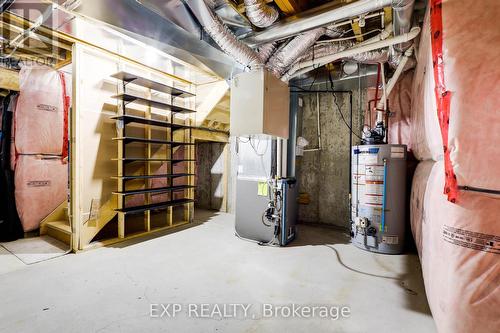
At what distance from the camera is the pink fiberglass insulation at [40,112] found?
11.3 feet

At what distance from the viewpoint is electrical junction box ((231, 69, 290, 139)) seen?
107 inches

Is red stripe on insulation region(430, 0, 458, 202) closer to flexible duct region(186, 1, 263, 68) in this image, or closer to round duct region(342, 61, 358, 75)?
flexible duct region(186, 1, 263, 68)

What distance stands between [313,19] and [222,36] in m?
0.92

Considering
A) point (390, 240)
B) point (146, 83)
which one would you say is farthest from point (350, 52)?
point (146, 83)

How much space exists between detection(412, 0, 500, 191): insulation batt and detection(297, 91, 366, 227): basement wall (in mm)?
2735

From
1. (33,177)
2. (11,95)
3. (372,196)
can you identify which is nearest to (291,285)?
(372,196)

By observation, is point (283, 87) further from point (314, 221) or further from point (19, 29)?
point (19, 29)

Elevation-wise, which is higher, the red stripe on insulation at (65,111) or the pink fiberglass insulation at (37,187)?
the red stripe on insulation at (65,111)

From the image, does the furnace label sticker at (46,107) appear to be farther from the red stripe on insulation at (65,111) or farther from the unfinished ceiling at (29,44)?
the unfinished ceiling at (29,44)

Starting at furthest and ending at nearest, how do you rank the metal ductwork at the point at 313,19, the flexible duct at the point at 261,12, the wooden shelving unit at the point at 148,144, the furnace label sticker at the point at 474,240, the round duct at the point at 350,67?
the round duct at the point at 350,67
the wooden shelving unit at the point at 148,144
the flexible duct at the point at 261,12
the metal ductwork at the point at 313,19
the furnace label sticker at the point at 474,240

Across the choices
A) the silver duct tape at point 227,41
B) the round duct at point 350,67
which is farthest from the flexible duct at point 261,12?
the round duct at point 350,67

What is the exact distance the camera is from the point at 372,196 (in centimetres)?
299

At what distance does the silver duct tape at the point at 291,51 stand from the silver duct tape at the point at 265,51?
0.19 feet

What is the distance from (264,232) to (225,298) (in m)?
1.38
